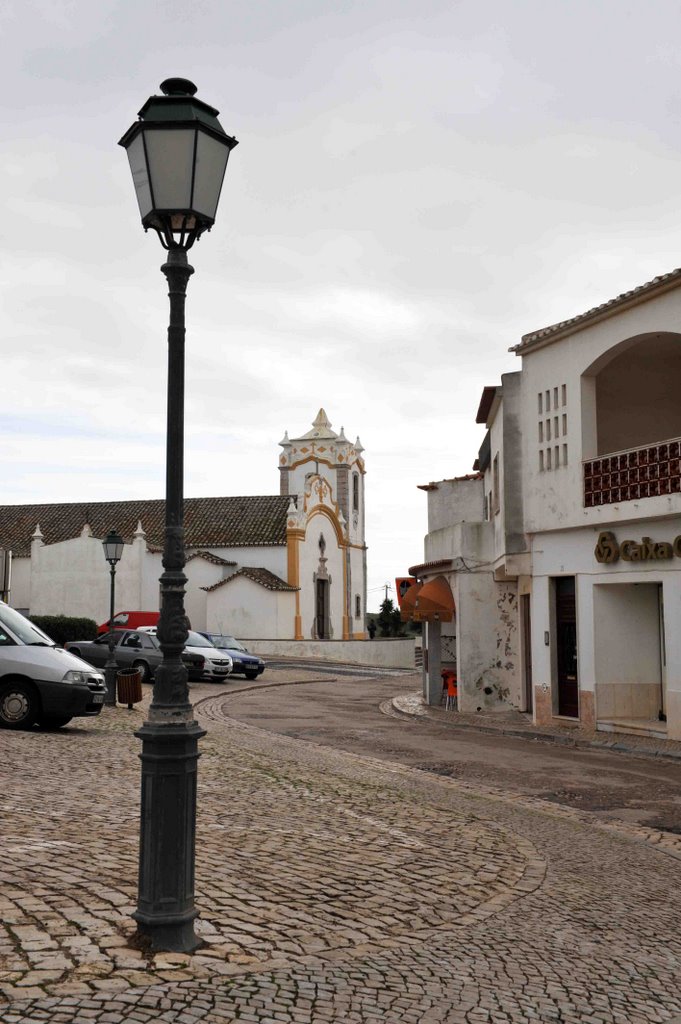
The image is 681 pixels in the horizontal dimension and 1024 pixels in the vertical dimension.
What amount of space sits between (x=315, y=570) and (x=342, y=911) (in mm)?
51175

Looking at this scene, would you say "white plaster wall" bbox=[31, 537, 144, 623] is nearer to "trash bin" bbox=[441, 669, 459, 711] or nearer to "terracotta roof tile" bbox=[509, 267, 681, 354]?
"trash bin" bbox=[441, 669, 459, 711]

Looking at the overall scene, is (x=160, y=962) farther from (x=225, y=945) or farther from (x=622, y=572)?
Answer: (x=622, y=572)

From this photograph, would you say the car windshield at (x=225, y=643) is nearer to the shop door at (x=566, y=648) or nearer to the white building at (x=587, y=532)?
the white building at (x=587, y=532)

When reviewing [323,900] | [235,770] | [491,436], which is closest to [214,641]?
[491,436]

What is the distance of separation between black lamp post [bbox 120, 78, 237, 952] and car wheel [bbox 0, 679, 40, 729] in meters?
9.90

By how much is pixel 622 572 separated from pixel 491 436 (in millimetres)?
6450

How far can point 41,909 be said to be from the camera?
5.62 meters

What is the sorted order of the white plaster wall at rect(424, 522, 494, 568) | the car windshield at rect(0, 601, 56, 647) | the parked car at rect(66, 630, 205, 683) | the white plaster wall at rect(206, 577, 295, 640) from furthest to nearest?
the white plaster wall at rect(206, 577, 295, 640) → the parked car at rect(66, 630, 205, 683) → the white plaster wall at rect(424, 522, 494, 568) → the car windshield at rect(0, 601, 56, 647)

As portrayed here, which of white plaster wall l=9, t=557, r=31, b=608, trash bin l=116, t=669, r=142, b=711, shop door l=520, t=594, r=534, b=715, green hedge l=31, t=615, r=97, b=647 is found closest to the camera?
trash bin l=116, t=669, r=142, b=711

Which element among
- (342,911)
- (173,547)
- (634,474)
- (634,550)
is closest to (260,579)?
(634,550)

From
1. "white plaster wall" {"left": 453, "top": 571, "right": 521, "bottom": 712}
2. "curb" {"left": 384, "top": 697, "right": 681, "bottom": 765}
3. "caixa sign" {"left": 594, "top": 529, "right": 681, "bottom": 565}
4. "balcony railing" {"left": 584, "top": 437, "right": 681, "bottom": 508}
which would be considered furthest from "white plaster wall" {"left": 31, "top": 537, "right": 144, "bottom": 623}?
"caixa sign" {"left": 594, "top": 529, "right": 681, "bottom": 565}

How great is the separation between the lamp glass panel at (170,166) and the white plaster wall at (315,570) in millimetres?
49381

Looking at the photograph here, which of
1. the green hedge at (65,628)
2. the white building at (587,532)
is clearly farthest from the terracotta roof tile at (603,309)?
the green hedge at (65,628)

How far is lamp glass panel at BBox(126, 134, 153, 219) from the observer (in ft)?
18.1
